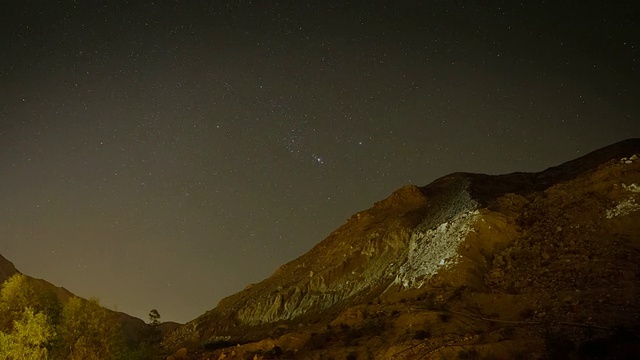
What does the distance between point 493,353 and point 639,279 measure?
8795 millimetres

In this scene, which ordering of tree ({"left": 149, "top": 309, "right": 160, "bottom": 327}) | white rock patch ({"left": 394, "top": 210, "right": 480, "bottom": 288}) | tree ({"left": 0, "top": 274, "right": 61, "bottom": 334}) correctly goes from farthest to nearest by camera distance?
tree ({"left": 149, "top": 309, "right": 160, "bottom": 327}) → tree ({"left": 0, "top": 274, "right": 61, "bottom": 334}) → white rock patch ({"left": 394, "top": 210, "right": 480, "bottom": 288})

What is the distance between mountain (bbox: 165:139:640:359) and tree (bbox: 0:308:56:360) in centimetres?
1024

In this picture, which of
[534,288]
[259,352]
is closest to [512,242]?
[534,288]

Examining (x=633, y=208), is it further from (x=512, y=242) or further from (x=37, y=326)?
(x=37, y=326)

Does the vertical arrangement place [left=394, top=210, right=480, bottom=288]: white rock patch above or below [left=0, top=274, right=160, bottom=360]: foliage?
below

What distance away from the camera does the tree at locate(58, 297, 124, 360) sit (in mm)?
A: 30141

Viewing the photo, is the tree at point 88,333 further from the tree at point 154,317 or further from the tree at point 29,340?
the tree at point 154,317

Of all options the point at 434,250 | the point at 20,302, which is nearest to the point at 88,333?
the point at 20,302

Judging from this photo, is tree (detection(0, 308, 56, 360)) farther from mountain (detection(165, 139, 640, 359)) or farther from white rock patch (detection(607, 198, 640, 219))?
white rock patch (detection(607, 198, 640, 219))

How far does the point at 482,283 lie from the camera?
2764 cm

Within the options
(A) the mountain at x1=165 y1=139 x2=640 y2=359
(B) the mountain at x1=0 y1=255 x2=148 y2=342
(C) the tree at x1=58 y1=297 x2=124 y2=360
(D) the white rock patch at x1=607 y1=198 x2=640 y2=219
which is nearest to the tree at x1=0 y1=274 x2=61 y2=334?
(C) the tree at x1=58 y1=297 x2=124 y2=360

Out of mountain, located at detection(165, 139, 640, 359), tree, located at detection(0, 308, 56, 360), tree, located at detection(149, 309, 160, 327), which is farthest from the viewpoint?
tree, located at detection(149, 309, 160, 327)

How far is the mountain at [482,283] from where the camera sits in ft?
67.7

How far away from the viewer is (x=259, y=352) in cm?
2936
